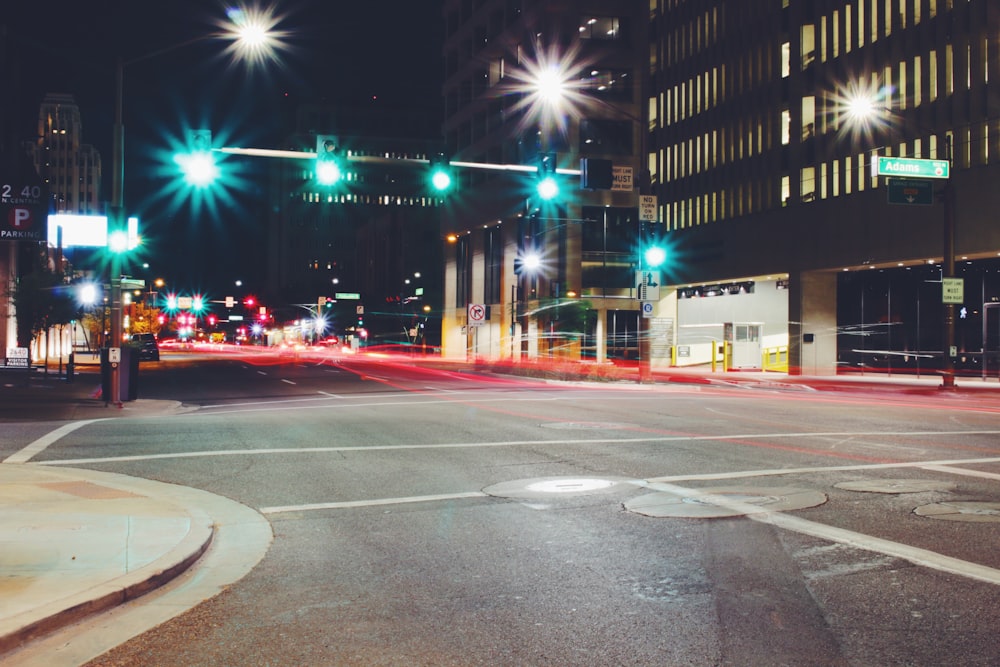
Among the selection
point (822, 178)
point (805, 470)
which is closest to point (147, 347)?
point (822, 178)

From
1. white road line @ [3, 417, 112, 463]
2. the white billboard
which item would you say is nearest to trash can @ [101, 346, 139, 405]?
white road line @ [3, 417, 112, 463]

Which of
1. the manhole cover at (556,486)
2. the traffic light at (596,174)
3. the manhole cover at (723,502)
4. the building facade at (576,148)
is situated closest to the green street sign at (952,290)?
the traffic light at (596,174)

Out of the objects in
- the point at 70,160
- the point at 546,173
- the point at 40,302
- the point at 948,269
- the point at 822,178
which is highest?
the point at 70,160

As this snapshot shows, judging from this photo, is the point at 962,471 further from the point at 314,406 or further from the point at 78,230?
the point at 78,230

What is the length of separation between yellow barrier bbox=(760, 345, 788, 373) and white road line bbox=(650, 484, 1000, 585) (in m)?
44.7

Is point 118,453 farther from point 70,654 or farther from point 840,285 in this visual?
point 840,285

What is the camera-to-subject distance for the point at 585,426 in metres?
18.4

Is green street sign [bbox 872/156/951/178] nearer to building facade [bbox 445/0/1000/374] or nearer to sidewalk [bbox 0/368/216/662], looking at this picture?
building facade [bbox 445/0/1000/374]

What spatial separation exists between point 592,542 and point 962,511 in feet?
12.6

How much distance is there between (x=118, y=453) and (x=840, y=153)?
40632 millimetres

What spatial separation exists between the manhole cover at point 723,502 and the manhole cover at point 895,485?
629 millimetres

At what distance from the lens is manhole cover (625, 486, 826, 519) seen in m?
9.42

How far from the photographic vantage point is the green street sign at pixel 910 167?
30.1 m

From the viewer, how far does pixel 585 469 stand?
12.6m
